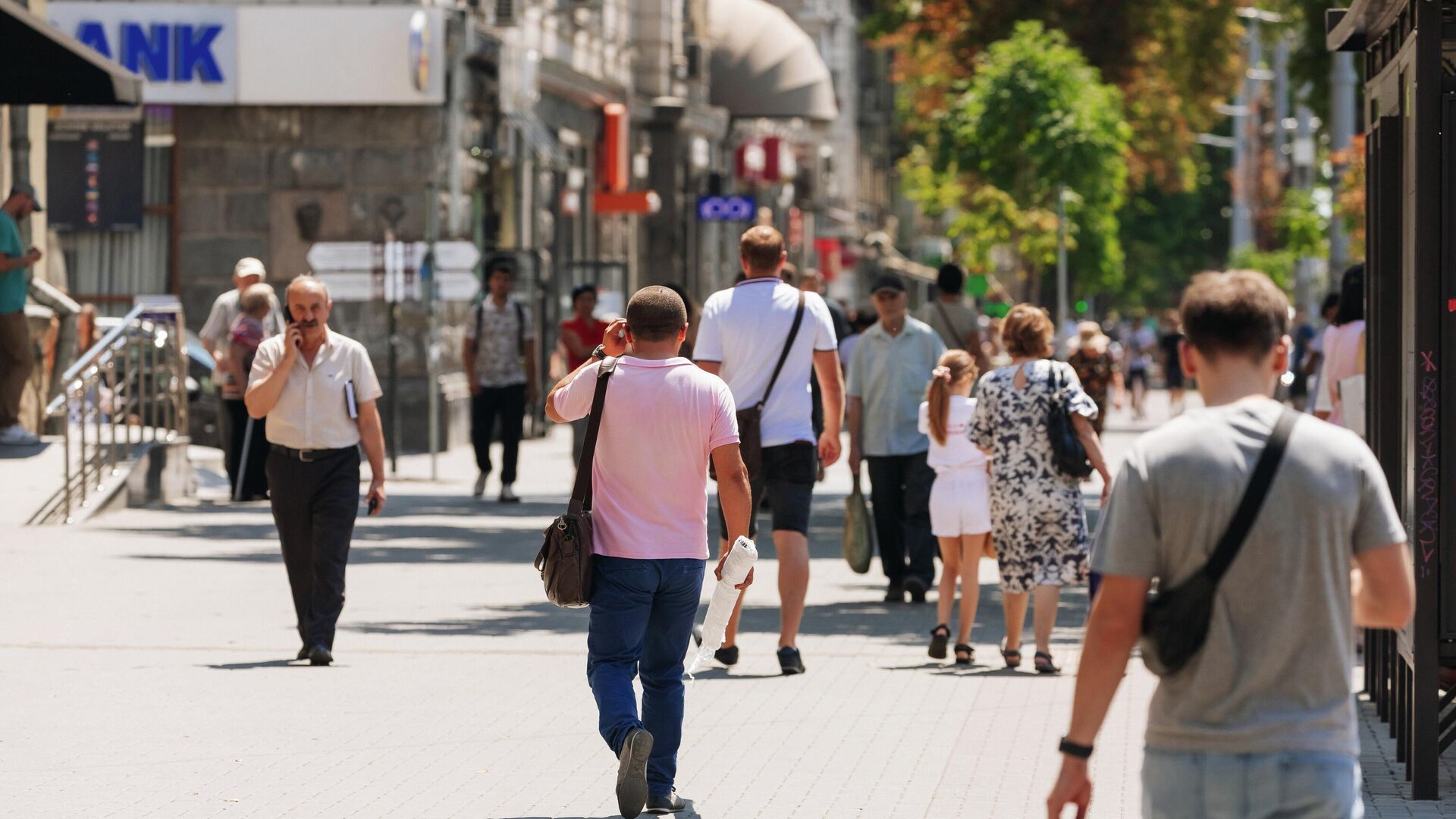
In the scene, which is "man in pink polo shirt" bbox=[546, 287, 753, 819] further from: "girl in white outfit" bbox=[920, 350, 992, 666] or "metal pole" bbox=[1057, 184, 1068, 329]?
"metal pole" bbox=[1057, 184, 1068, 329]

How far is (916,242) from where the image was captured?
259 feet

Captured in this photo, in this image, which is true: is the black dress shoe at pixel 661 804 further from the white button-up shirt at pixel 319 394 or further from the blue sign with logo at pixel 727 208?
the blue sign with logo at pixel 727 208

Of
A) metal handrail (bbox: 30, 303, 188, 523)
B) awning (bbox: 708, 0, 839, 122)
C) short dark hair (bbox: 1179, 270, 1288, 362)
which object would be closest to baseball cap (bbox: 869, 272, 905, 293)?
metal handrail (bbox: 30, 303, 188, 523)

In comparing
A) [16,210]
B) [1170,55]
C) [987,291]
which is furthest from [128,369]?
[987,291]

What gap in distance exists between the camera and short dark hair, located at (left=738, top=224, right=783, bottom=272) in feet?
32.2

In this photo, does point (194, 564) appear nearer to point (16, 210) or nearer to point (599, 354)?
point (16, 210)

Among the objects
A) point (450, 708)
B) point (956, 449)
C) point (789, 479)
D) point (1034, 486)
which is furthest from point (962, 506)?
point (450, 708)

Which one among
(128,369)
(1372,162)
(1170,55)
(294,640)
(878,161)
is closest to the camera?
(1372,162)

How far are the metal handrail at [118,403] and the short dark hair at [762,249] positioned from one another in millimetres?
7199

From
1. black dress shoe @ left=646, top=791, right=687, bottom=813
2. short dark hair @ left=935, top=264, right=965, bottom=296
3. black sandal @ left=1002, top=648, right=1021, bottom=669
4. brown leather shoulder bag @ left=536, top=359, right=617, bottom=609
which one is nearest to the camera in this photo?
brown leather shoulder bag @ left=536, top=359, right=617, bottom=609

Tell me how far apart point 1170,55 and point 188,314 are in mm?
19932

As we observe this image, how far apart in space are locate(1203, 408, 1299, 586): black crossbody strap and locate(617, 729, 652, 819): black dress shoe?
112 inches

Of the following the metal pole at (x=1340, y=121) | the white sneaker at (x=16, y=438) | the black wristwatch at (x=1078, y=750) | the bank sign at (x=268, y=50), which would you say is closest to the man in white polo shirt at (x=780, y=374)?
the black wristwatch at (x=1078, y=750)

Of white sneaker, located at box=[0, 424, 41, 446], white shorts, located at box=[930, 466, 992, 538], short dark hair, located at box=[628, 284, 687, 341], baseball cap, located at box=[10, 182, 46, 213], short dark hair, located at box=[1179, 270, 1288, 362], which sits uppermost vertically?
baseball cap, located at box=[10, 182, 46, 213]
